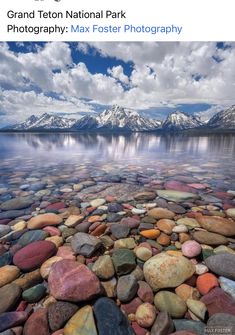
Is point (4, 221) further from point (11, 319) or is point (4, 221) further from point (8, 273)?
point (11, 319)

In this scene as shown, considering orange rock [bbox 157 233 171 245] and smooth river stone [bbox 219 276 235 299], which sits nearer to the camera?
smooth river stone [bbox 219 276 235 299]

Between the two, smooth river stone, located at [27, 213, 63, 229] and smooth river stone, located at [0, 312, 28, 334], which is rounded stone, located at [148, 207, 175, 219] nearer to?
smooth river stone, located at [27, 213, 63, 229]

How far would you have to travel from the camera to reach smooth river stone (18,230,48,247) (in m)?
4.02

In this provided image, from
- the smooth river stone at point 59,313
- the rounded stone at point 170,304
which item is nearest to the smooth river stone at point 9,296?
the smooth river stone at point 59,313

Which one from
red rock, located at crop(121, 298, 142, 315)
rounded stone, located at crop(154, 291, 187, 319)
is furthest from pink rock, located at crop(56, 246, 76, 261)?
rounded stone, located at crop(154, 291, 187, 319)

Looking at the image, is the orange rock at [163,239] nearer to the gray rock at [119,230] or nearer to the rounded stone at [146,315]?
the gray rock at [119,230]

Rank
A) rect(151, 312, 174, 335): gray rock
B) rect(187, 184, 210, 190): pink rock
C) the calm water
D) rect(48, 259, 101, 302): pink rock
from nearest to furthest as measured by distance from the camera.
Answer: rect(151, 312, 174, 335): gray rock < rect(48, 259, 101, 302): pink rock < rect(187, 184, 210, 190): pink rock < the calm water

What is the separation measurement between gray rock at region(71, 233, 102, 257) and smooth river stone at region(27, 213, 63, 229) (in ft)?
2.79

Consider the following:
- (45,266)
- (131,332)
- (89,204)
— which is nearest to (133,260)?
(131,332)

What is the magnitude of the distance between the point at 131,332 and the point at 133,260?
1090 mm

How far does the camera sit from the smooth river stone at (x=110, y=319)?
2.38m

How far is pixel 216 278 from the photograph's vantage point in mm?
3062

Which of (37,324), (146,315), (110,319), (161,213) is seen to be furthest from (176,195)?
(37,324)

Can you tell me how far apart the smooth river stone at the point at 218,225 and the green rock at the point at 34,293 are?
3.16 metres
